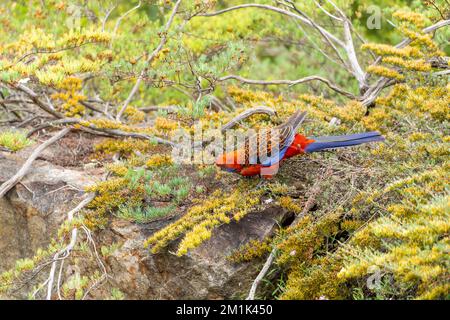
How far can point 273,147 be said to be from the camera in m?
4.36

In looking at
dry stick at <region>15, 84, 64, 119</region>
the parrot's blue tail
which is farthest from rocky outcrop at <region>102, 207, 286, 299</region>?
dry stick at <region>15, 84, 64, 119</region>

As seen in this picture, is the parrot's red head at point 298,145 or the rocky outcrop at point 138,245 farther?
the parrot's red head at point 298,145

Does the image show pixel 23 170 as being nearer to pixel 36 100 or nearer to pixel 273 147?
pixel 36 100

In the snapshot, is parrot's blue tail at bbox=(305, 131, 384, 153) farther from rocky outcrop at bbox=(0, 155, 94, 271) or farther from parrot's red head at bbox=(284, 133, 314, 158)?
rocky outcrop at bbox=(0, 155, 94, 271)

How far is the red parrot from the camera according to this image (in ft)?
14.3

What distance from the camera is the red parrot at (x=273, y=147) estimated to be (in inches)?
172

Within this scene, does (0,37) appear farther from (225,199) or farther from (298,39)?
(225,199)

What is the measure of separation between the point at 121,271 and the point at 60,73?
1.56m

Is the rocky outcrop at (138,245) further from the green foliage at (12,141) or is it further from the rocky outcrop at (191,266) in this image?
the green foliage at (12,141)

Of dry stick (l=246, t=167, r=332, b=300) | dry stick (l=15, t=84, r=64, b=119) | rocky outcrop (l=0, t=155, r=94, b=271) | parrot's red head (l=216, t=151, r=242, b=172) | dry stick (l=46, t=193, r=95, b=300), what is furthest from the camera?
dry stick (l=15, t=84, r=64, b=119)

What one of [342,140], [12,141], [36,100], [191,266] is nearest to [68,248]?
[191,266]

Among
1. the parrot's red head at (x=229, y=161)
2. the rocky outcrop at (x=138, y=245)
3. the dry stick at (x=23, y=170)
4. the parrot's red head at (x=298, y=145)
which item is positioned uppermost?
the parrot's red head at (x=298, y=145)

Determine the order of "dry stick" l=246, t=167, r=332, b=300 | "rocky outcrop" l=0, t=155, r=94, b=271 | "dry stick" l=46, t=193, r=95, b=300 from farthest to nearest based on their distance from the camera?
1. "rocky outcrop" l=0, t=155, r=94, b=271
2. "dry stick" l=246, t=167, r=332, b=300
3. "dry stick" l=46, t=193, r=95, b=300

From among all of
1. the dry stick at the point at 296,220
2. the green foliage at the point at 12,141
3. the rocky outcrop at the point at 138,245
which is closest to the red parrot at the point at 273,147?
the dry stick at the point at 296,220
